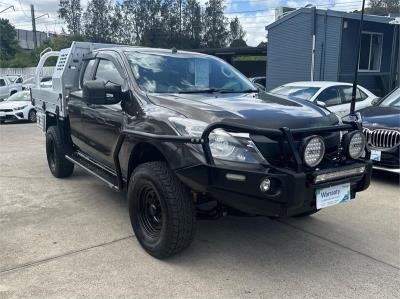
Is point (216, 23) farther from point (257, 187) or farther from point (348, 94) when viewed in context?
point (257, 187)

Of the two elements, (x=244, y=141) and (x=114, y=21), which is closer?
(x=244, y=141)

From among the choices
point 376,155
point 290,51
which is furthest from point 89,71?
point 290,51

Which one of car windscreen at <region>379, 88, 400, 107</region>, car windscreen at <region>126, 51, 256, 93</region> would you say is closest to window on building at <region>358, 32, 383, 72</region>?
car windscreen at <region>379, 88, 400, 107</region>

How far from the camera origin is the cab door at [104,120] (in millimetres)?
4613

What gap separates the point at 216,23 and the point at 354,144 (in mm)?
60787

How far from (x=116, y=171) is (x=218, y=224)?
48.4 inches

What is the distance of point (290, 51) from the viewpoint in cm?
1859

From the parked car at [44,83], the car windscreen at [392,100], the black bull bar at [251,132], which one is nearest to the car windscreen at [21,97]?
the parked car at [44,83]

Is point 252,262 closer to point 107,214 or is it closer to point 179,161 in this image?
point 179,161

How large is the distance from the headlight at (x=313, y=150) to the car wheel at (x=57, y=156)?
4140 millimetres

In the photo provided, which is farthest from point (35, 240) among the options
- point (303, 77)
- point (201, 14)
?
point (201, 14)

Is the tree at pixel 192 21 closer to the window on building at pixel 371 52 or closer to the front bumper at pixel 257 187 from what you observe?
the window on building at pixel 371 52

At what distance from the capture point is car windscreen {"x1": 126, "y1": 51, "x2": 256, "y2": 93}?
454 cm

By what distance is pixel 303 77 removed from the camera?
18141 millimetres
